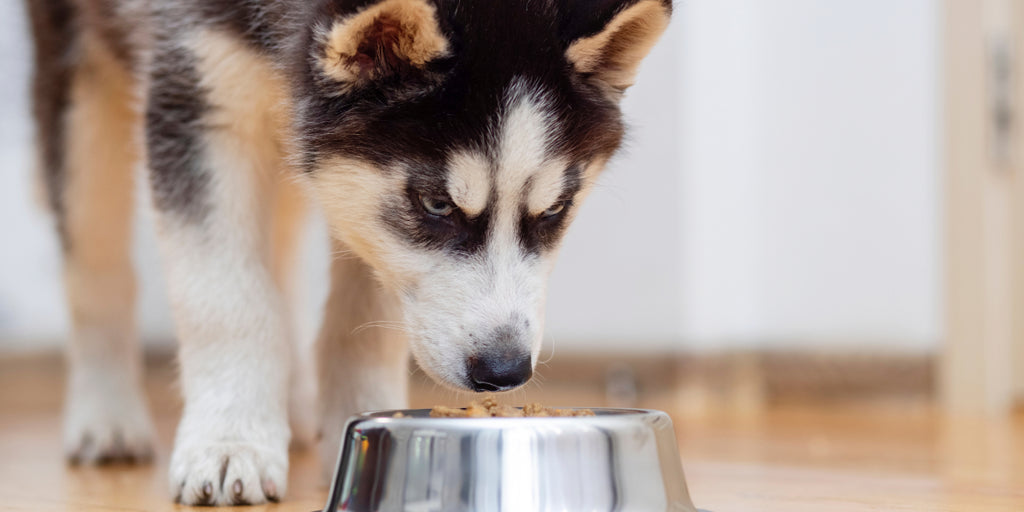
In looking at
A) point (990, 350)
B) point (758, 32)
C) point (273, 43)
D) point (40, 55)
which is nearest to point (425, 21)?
point (273, 43)

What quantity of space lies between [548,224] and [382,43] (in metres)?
0.45

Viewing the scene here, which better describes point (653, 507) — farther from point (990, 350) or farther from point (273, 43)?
point (990, 350)

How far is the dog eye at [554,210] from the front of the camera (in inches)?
81.9

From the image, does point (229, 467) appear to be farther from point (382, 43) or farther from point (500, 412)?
point (382, 43)

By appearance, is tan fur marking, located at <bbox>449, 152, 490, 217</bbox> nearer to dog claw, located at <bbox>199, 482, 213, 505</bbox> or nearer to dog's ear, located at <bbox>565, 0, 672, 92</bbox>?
dog's ear, located at <bbox>565, 0, 672, 92</bbox>

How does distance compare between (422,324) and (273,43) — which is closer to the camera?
(422,324)

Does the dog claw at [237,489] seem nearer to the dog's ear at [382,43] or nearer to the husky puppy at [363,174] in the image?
the husky puppy at [363,174]

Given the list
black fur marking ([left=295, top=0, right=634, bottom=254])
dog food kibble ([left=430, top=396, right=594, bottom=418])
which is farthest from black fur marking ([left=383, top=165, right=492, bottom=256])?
dog food kibble ([left=430, top=396, right=594, bottom=418])

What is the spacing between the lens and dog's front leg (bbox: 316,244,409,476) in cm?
241

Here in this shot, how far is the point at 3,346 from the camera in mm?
4809

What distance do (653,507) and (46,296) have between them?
13.0ft

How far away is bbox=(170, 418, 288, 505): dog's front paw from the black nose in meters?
0.44

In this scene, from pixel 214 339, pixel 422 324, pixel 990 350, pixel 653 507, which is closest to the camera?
pixel 653 507

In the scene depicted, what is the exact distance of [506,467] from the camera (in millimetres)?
1621
